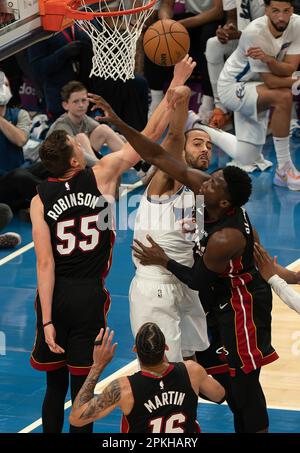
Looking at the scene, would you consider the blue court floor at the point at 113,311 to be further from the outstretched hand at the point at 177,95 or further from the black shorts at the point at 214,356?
the outstretched hand at the point at 177,95

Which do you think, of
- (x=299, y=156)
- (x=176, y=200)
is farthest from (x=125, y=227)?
(x=176, y=200)

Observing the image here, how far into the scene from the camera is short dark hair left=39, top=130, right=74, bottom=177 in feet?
21.0

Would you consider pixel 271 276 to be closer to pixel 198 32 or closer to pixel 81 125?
pixel 81 125

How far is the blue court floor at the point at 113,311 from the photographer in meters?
7.13

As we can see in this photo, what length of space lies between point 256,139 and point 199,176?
577cm

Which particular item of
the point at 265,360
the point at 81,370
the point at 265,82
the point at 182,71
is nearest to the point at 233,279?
the point at 265,360

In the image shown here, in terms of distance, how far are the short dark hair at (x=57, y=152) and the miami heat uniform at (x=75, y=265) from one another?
0.09 meters

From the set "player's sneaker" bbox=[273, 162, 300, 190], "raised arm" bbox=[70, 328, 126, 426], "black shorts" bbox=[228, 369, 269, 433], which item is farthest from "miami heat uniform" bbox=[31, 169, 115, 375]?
"player's sneaker" bbox=[273, 162, 300, 190]

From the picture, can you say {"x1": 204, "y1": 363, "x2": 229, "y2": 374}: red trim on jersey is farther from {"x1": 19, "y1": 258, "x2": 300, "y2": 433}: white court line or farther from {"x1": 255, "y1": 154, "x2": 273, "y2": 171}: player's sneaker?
{"x1": 255, "y1": 154, "x2": 273, "y2": 171}: player's sneaker

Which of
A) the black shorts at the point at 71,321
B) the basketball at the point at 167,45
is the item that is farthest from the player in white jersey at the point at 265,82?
the black shorts at the point at 71,321

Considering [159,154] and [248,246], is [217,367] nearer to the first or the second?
[248,246]

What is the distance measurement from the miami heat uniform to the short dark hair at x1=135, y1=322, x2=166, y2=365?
110 cm

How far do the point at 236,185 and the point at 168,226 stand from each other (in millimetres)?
827

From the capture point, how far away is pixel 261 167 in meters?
12.6
